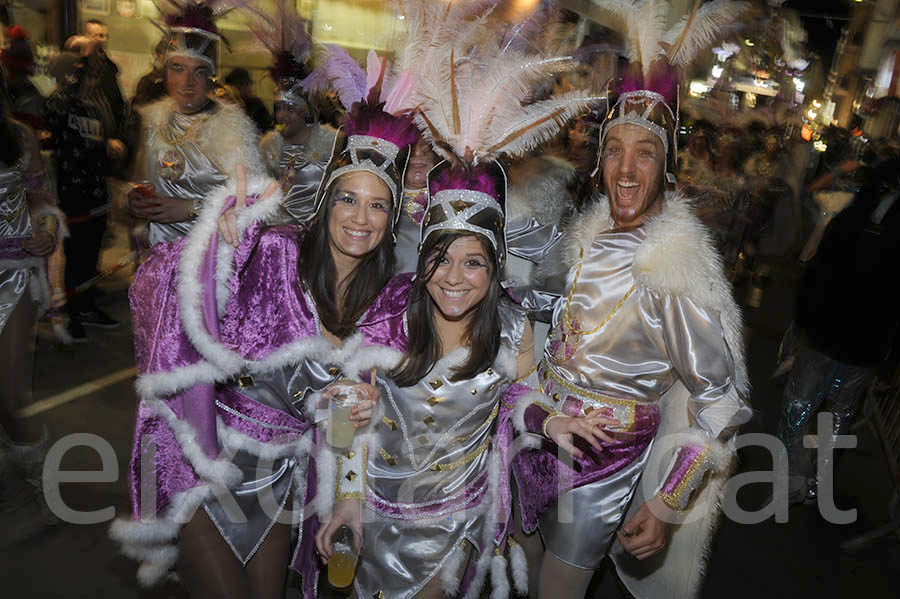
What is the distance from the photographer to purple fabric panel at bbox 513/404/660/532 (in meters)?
2.59

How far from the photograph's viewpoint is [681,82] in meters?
2.73

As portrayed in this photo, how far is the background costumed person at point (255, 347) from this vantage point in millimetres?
2262

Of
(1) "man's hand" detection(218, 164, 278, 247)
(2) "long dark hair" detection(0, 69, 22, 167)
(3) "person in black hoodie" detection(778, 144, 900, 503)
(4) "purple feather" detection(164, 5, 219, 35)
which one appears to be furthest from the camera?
(3) "person in black hoodie" detection(778, 144, 900, 503)

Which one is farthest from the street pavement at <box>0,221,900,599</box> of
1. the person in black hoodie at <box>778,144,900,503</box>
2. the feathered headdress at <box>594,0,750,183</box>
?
the feathered headdress at <box>594,0,750,183</box>

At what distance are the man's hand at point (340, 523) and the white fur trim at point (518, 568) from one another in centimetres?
66

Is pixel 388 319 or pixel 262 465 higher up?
pixel 388 319

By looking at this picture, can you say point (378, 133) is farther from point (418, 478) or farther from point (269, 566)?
point (269, 566)

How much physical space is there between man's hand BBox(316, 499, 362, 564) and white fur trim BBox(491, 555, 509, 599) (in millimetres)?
521

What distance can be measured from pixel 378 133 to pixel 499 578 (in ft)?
5.49

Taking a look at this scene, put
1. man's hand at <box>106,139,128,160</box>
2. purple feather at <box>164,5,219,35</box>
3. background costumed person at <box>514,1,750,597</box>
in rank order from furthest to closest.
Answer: man's hand at <box>106,139,128,160</box>, purple feather at <box>164,5,219,35</box>, background costumed person at <box>514,1,750,597</box>

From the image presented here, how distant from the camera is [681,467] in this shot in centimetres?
246

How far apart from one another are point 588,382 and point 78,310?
17.1 feet

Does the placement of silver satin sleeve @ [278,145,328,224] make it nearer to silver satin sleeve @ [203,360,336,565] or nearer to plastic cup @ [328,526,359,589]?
silver satin sleeve @ [203,360,336,565]

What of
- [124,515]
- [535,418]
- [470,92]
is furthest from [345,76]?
[124,515]
